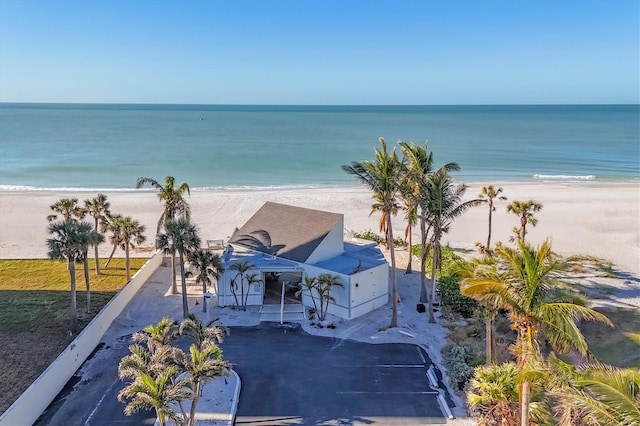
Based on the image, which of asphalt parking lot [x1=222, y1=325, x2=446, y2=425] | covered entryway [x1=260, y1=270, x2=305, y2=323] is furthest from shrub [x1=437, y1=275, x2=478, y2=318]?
covered entryway [x1=260, y1=270, x2=305, y2=323]

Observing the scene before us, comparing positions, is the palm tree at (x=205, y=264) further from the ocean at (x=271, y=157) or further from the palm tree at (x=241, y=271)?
the ocean at (x=271, y=157)

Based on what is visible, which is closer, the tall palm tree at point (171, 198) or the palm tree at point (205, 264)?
the palm tree at point (205, 264)

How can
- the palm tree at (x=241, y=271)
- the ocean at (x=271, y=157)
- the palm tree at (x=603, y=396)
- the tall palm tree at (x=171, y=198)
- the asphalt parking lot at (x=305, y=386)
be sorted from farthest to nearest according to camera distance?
the ocean at (x=271, y=157) < the tall palm tree at (x=171, y=198) < the palm tree at (x=241, y=271) < the asphalt parking lot at (x=305, y=386) < the palm tree at (x=603, y=396)

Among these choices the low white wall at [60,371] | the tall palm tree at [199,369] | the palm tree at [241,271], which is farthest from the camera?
the palm tree at [241,271]

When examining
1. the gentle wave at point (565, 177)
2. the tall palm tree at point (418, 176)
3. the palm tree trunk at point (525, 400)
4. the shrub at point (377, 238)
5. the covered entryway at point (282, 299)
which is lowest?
the covered entryway at point (282, 299)

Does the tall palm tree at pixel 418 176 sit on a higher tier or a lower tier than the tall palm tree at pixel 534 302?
higher

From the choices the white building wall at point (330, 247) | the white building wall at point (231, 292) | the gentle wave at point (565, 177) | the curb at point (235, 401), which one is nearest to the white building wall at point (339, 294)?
the white building wall at point (330, 247)

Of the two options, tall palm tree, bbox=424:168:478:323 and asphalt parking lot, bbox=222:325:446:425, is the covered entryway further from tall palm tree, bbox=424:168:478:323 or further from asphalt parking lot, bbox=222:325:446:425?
tall palm tree, bbox=424:168:478:323
